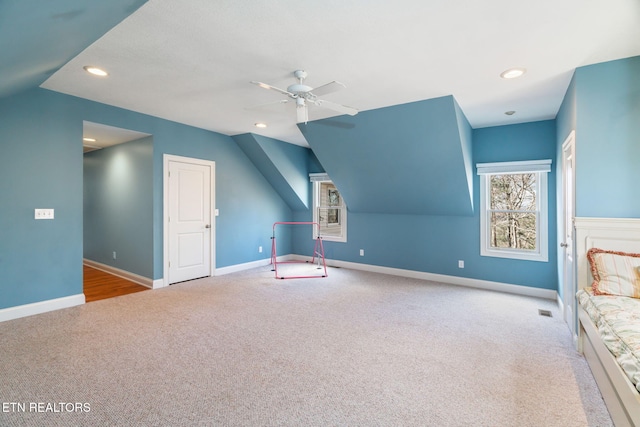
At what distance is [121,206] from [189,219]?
126 cm

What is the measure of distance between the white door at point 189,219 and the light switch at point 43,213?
4.78ft

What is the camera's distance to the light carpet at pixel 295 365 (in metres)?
1.94

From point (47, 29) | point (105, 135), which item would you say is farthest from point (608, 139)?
point (105, 135)

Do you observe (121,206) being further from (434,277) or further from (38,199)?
(434,277)

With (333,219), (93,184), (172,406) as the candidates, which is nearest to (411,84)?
(172,406)

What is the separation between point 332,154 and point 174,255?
3022mm

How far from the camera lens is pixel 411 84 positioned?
10.8 feet

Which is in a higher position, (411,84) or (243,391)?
(411,84)

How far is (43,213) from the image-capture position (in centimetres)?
362

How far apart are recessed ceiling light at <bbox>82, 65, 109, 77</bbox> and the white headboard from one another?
15.3 ft

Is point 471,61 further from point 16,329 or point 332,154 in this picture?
point 16,329

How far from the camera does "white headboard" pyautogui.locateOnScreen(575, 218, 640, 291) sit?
2.56m

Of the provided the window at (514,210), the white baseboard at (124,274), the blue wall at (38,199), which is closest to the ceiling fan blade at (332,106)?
the window at (514,210)

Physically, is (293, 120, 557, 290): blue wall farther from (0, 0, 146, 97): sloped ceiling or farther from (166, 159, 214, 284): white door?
(0, 0, 146, 97): sloped ceiling
